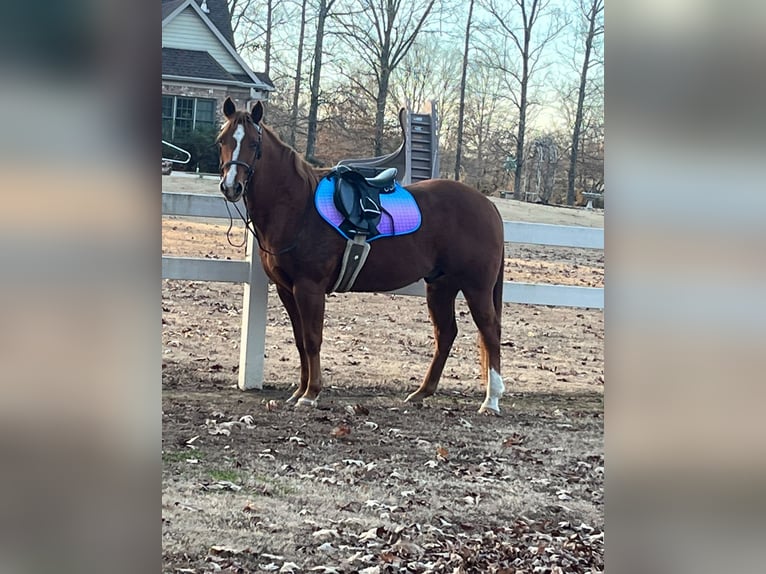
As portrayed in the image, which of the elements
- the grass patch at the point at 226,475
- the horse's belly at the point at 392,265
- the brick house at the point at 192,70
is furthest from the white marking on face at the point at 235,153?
the brick house at the point at 192,70

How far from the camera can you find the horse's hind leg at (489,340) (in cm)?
394

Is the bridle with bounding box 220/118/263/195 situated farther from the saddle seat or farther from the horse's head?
the saddle seat

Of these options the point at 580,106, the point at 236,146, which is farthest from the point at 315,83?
the point at 236,146

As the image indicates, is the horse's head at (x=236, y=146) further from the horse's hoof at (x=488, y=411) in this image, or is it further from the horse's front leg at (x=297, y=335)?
the horse's hoof at (x=488, y=411)

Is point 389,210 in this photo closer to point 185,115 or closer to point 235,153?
point 235,153

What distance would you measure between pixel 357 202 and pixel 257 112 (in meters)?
0.65

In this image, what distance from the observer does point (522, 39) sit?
28.3 feet

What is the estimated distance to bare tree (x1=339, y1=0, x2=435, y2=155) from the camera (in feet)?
27.3

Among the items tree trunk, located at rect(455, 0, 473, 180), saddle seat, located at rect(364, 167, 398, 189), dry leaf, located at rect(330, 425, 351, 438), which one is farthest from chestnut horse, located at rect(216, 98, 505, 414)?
tree trunk, located at rect(455, 0, 473, 180)

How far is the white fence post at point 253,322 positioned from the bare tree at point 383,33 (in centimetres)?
451
